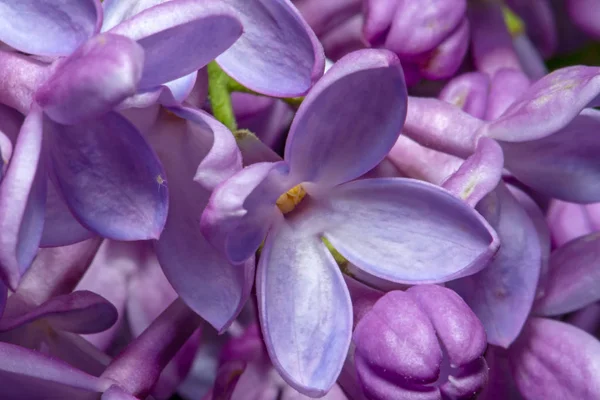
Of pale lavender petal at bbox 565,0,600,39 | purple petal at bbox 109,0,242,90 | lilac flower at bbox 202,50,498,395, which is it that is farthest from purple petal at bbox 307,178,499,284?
pale lavender petal at bbox 565,0,600,39

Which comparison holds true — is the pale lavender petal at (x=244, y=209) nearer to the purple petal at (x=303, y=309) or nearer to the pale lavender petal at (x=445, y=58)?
the purple petal at (x=303, y=309)

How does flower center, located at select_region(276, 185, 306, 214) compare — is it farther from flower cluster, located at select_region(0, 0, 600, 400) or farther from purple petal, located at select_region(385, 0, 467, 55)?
purple petal, located at select_region(385, 0, 467, 55)

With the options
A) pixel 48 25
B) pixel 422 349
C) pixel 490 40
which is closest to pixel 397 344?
pixel 422 349

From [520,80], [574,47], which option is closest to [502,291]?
[520,80]

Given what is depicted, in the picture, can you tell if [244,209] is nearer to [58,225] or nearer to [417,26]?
[58,225]

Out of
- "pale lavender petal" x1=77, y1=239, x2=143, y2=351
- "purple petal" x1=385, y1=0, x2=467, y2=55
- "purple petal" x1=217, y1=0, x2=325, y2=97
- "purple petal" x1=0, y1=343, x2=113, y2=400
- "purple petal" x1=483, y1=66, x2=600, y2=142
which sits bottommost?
"pale lavender petal" x1=77, y1=239, x2=143, y2=351

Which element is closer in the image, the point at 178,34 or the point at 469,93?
the point at 178,34

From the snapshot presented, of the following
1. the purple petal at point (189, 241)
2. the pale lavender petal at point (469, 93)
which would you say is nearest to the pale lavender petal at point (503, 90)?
the pale lavender petal at point (469, 93)
